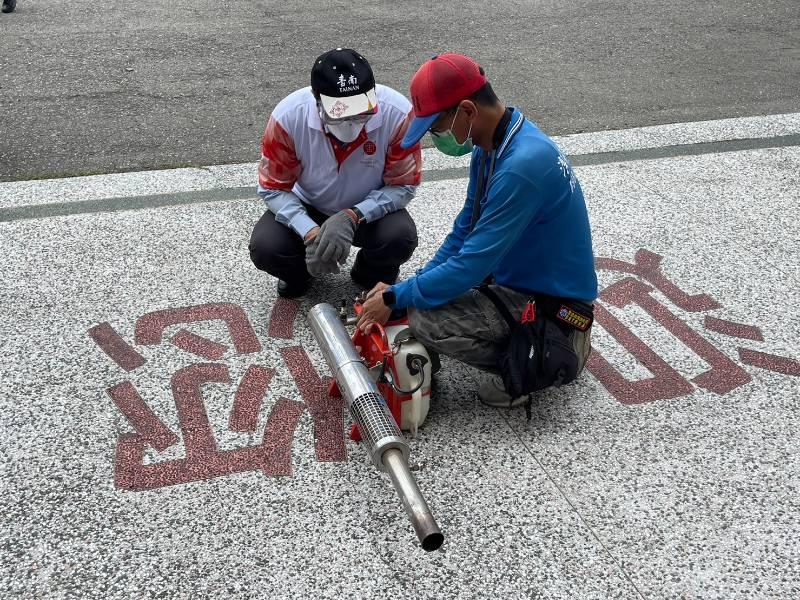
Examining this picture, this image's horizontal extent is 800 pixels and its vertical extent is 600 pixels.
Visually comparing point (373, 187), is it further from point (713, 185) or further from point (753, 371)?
point (713, 185)

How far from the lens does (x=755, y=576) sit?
2342mm

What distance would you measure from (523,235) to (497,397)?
0.61m

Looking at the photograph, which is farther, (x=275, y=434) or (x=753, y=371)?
(x=753, y=371)

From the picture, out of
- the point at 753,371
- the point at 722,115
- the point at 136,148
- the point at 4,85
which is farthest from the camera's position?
the point at 4,85

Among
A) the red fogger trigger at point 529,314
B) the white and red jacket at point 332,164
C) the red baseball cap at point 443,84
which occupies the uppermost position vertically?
the red baseball cap at point 443,84

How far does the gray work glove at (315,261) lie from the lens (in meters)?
3.26

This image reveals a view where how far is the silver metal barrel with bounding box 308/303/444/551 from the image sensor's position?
2246 mm

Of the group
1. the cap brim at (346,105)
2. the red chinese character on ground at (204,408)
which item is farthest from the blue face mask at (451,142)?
the red chinese character on ground at (204,408)

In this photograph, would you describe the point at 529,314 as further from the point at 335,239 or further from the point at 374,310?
the point at 335,239

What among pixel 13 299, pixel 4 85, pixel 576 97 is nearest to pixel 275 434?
pixel 13 299

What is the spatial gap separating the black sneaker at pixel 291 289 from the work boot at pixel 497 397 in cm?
106

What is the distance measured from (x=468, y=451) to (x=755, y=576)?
3.17 feet

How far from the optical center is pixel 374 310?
110 inches

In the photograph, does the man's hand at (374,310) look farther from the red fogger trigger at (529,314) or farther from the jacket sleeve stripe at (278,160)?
the jacket sleeve stripe at (278,160)
